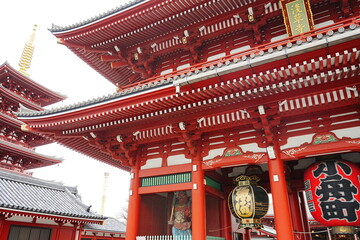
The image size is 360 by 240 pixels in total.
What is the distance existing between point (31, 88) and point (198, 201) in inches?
934

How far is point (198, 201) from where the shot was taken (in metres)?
7.95

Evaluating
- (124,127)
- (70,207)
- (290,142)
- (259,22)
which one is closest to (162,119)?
(124,127)

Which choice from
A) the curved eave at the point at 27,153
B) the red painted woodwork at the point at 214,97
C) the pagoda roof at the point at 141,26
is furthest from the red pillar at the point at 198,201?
the curved eave at the point at 27,153

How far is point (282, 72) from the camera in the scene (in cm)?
603

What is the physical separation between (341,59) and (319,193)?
3.62 meters

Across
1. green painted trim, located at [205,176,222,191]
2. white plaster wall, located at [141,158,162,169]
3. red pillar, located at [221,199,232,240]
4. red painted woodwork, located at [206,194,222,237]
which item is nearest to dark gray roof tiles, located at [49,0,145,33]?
white plaster wall, located at [141,158,162,169]

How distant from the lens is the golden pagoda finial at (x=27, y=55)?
86.0ft

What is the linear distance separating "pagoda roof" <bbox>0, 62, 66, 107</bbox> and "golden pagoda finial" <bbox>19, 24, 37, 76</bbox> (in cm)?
128

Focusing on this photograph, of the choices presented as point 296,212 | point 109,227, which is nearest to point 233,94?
point 296,212

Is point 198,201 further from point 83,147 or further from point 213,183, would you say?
point 83,147

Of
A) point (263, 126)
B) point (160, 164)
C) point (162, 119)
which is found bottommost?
point (160, 164)

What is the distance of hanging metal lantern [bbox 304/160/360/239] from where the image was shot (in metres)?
6.47

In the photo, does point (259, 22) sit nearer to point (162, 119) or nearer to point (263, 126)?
point (263, 126)

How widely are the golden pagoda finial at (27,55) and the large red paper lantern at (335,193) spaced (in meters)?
26.8
